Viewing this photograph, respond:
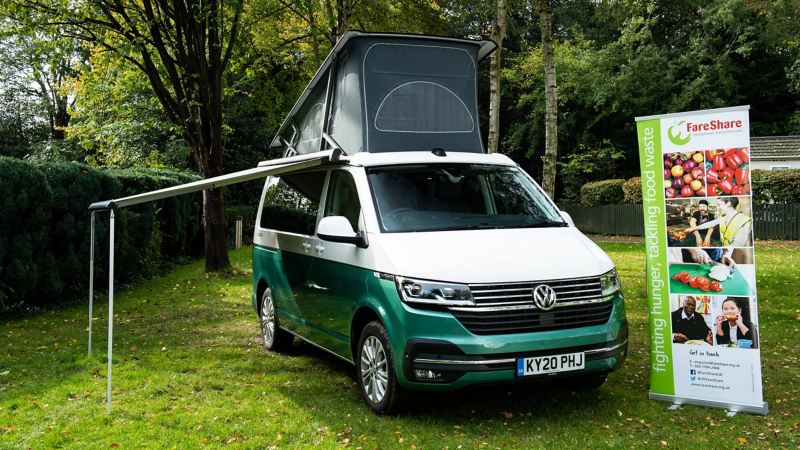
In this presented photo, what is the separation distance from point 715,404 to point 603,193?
1054 inches

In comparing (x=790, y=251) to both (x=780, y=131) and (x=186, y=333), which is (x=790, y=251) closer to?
(x=186, y=333)

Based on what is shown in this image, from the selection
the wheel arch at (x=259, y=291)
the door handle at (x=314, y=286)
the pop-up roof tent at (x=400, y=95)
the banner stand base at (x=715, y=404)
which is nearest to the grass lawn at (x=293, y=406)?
the banner stand base at (x=715, y=404)

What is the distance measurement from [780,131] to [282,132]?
1327 inches

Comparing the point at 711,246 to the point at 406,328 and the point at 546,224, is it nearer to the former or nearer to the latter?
the point at 546,224

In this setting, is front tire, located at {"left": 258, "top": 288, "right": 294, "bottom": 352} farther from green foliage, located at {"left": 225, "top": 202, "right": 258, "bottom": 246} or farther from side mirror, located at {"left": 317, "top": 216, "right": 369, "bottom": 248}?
green foliage, located at {"left": 225, "top": 202, "right": 258, "bottom": 246}

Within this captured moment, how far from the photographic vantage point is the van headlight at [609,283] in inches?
218

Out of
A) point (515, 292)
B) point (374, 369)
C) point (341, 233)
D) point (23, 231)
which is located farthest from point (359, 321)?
point (23, 231)

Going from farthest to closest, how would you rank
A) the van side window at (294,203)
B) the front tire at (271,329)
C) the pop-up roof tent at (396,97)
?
the front tire at (271,329)
the van side window at (294,203)
the pop-up roof tent at (396,97)

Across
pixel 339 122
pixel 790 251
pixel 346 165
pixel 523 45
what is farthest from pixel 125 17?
pixel 523 45

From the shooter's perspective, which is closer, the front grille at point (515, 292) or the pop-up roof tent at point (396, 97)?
the front grille at point (515, 292)

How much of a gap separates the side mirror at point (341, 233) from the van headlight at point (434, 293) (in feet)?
2.28

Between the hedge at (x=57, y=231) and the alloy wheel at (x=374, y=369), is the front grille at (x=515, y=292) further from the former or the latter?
the hedge at (x=57, y=231)

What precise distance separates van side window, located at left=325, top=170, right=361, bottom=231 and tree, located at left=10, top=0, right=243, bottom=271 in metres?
9.00

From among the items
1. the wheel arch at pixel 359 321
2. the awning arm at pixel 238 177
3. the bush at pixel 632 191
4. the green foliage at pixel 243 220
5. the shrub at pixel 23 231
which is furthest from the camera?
the bush at pixel 632 191
